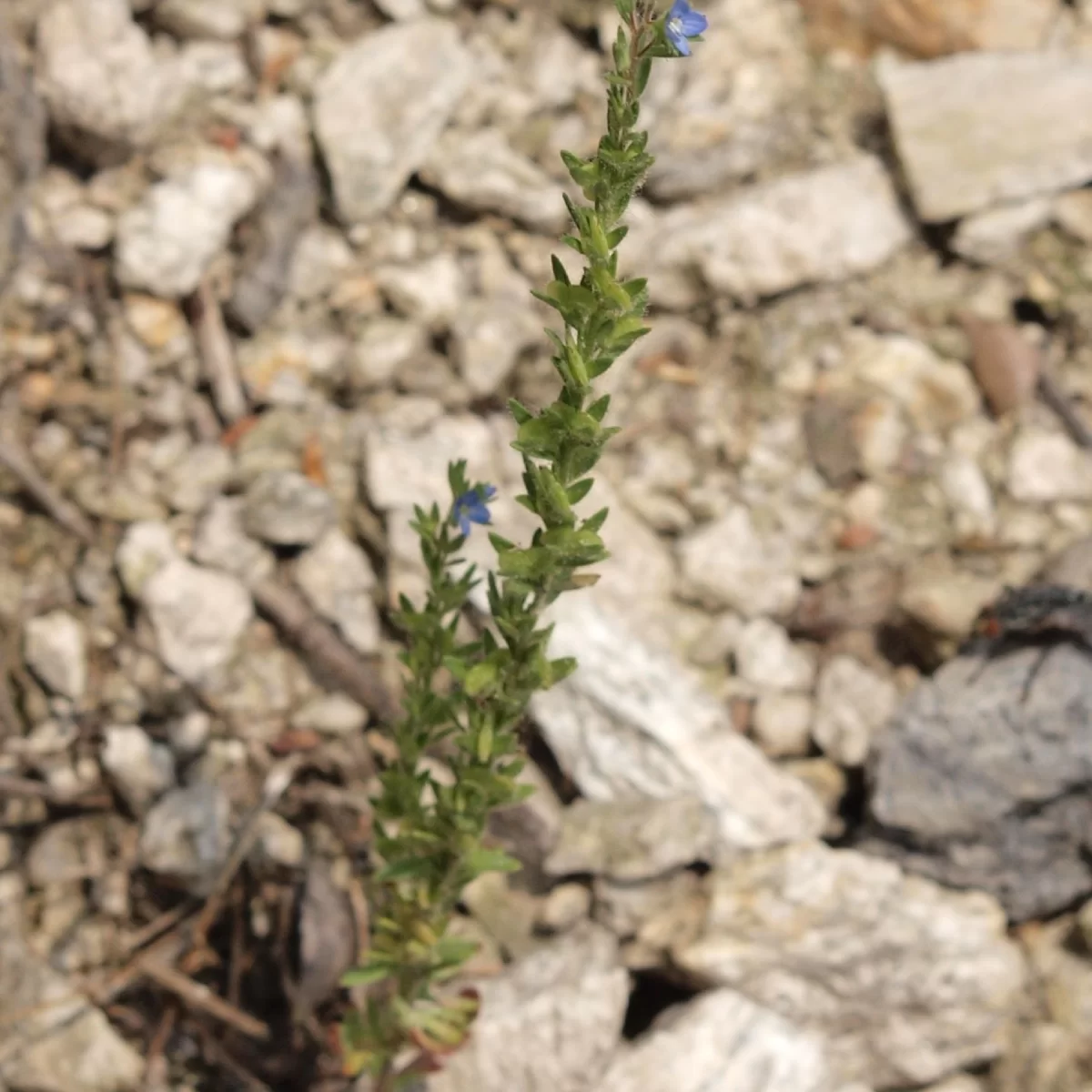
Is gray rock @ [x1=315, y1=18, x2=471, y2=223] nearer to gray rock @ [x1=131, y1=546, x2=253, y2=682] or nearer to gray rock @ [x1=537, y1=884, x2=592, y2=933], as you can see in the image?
gray rock @ [x1=131, y1=546, x2=253, y2=682]

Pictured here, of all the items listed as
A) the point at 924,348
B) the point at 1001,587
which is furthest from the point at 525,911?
the point at 924,348

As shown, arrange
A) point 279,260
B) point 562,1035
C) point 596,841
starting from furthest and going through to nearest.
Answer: point 279,260, point 596,841, point 562,1035

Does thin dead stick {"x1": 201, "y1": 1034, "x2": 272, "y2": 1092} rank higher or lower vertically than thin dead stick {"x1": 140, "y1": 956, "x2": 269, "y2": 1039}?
lower

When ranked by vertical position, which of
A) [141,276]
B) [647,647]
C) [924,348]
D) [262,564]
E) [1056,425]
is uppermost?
[141,276]

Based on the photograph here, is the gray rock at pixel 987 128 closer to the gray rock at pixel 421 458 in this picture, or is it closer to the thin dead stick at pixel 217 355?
the gray rock at pixel 421 458

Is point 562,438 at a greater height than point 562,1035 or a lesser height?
greater

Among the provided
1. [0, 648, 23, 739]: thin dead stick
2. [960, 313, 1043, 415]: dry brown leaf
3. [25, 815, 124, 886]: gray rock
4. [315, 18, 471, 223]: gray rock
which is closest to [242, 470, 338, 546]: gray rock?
[0, 648, 23, 739]: thin dead stick

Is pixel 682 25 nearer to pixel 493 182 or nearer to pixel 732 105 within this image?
pixel 493 182

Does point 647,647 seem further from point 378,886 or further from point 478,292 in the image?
point 478,292
